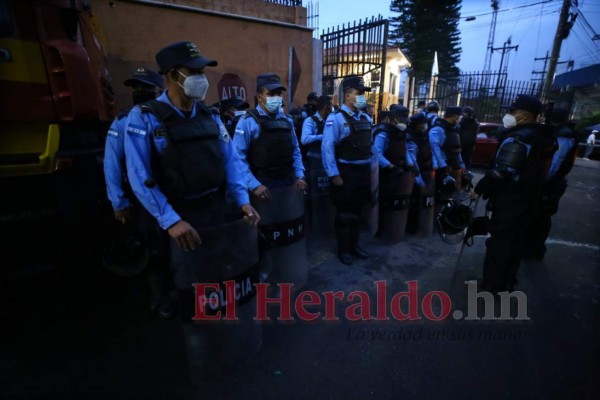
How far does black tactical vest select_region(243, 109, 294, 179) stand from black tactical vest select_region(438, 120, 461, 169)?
125 inches

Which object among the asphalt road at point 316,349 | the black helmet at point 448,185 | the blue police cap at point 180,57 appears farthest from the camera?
the black helmet at point 448,185

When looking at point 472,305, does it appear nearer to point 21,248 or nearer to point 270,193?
point 270,193

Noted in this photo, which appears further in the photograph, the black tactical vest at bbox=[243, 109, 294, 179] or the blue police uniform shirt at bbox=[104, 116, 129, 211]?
the black tactical vest at bbox=[243, 109, 294, 179]

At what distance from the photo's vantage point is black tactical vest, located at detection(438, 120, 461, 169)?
201 inches

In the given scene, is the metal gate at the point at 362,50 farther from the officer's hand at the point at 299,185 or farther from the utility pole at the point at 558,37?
the utility pole at the point at 558,37

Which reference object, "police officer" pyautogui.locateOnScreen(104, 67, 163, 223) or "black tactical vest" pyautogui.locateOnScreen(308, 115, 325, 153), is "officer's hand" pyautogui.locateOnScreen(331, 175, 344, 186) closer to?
"black tactical vest" pyautogui.locateOnScreen(308, 115, 325, 153)

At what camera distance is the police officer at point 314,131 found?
4641 millimetres

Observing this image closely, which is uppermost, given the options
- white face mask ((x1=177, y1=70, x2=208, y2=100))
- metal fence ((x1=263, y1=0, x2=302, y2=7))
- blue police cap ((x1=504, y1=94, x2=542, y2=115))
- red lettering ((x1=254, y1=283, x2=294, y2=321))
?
metal fence ((x1=263, y1=0, x2=302, y2=7))

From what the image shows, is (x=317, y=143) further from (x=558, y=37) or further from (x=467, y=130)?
(x=558, y=37)

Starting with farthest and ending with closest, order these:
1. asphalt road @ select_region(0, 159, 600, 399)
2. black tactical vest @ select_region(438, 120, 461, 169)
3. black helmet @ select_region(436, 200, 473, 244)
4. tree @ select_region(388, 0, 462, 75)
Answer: tree @ select_region(388, 0, 462, 75) < black tactical vest @ select_region(438, 120, 461, 169) < black helmet @ select_region(436, 200, 473, 244) < asphalt road @ select_region(0, 159, 600, 399)

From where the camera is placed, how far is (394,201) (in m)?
4.32

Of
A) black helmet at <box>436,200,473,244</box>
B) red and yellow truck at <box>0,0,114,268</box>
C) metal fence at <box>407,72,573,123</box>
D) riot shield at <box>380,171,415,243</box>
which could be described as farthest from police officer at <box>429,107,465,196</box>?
metal fence at <box>407,72,573,123</box>

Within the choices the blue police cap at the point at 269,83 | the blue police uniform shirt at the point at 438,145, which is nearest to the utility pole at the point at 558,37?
the blue police uniform shirt at the point at 438,145

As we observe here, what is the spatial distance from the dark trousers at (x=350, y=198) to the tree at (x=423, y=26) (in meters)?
31.1
